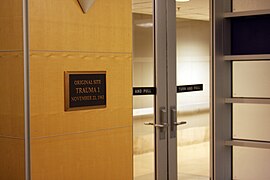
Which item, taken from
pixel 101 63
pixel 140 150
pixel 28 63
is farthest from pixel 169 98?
pixel 28 63

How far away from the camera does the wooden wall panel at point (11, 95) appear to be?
Answer: 3502 mm

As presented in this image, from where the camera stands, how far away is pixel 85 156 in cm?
389

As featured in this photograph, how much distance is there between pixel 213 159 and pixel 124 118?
1242 mm

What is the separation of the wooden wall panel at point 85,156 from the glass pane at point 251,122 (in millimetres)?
1351

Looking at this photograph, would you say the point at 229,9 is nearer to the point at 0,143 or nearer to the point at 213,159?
the point at 213,159

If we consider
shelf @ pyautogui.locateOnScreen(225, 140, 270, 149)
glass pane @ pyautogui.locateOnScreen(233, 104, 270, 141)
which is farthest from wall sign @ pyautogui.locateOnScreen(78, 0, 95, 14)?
shelf @ pyautogui.locateOnScreen(225, 140, 270, 149)

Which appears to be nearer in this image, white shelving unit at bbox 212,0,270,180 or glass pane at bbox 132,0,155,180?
glass pane at bbox 132,0,155,180

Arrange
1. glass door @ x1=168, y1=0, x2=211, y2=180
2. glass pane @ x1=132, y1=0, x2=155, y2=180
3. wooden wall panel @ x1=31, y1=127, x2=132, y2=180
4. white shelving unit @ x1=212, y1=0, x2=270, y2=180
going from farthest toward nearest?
1. white shelving unit @ x1=212, y1=0, x2=270, y2=180
2. glass door @ x1=168, y1=0, x2=211, y2=180
3. glass pane @ x1=132, y1=0, x2=155, y2=180
4. wooden wall panel @ x1=31, y1=127, x2=132, y2=180

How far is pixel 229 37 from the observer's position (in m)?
5.12

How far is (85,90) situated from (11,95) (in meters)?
0.59

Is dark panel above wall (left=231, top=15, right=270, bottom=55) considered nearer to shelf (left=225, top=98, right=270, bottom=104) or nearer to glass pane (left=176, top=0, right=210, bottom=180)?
glass pane (left=176, top=0, right=210, bottom=180)

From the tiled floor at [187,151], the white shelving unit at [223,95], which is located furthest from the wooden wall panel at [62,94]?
the white shelving unit at [223,95]

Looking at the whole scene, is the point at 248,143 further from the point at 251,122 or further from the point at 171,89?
the point at 171,89

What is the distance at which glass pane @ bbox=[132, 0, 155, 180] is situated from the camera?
4344 mm
